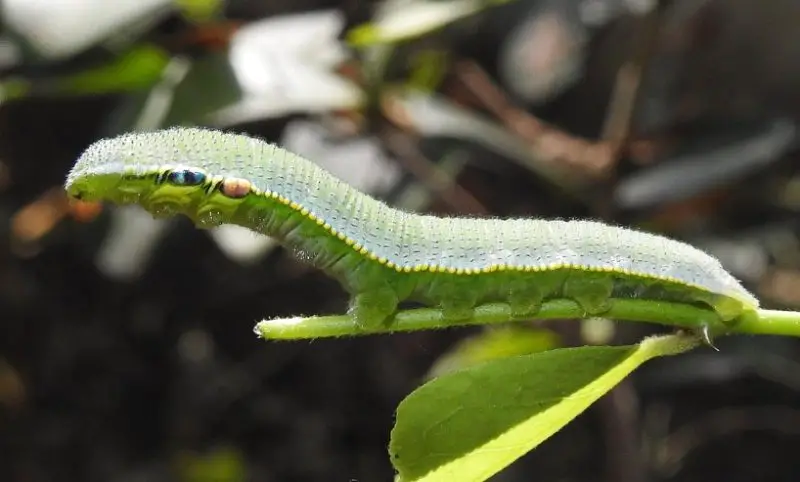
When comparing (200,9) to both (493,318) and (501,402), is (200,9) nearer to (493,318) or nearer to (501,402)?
(493,318)

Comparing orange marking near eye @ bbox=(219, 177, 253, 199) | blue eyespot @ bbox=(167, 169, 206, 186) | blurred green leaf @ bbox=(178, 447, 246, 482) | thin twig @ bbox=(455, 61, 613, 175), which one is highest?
blue eyespot @ bbox=(167, 169, 206, 186)

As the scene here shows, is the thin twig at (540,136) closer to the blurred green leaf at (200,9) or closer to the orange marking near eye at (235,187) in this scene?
the blurred green leaf at (200,9)

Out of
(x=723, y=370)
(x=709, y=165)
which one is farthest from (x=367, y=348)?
(x=709, y=165)

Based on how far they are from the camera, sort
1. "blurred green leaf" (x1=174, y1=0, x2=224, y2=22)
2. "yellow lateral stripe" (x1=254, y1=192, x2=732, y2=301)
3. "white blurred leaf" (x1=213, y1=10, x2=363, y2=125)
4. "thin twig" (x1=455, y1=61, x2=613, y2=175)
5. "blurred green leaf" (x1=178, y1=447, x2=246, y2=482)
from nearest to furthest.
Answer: "yellow lateral stripe" (x1=254, y1=192, x2=732, y2=301) < "white blurred leaf" (x1=213, y1=10, x2=363, y2=125) < "blurred green leaf" (x1=174, y1=0, x2=224, y2=22) < "thin twig" (x1=455, y1=61, x2=613, y2=175) < "blurred green leaf" (x1=178, y1=447, x2=246, y2=482)

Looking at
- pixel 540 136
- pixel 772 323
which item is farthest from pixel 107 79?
pixel 772 323

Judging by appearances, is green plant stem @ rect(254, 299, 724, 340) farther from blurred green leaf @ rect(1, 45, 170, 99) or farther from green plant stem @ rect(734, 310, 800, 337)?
blurred green leaf @ rect(1, 45, 170, 99)

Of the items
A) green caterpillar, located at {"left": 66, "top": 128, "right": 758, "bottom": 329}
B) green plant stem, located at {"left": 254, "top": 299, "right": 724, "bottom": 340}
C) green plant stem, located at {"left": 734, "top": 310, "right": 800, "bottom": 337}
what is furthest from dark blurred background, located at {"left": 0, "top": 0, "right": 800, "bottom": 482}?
green plant stem, located at {"left": 734, "top": 310, "right": 800, "bottom": 337}

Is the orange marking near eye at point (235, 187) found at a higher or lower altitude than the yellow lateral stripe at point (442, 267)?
higher

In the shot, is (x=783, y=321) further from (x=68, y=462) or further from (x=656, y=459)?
(x=68, y=462)

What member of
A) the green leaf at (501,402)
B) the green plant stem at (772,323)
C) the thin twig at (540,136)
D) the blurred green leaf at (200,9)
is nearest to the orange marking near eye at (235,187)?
A: the green leaf at (501,402)
